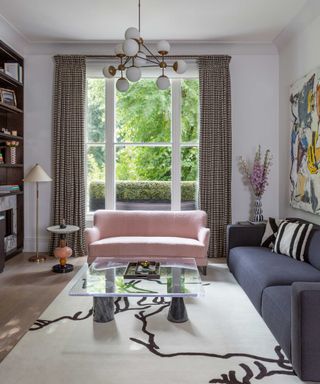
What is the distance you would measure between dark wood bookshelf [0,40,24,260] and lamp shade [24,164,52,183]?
1.00ft

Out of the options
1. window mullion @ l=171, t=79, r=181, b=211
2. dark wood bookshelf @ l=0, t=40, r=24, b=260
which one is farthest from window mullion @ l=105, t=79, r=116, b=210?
dark wood bookshelf @ l=0, t=40, r=24, b=260

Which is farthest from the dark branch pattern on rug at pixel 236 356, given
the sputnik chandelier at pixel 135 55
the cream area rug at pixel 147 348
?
the sputnik chandelier at pixel 135 55

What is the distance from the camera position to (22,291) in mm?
3992

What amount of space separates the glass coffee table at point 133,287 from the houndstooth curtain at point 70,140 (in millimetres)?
2133

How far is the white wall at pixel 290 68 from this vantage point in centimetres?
431

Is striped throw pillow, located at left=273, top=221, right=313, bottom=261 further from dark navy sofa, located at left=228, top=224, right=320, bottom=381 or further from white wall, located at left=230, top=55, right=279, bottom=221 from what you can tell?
white wall, located at left=230, top=55, right=279, bottom=221

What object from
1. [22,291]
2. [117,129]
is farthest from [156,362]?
[117,129]

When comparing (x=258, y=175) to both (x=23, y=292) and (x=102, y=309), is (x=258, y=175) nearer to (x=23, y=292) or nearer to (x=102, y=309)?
(x=102, y=309)

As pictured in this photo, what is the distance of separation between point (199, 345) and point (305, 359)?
768mm

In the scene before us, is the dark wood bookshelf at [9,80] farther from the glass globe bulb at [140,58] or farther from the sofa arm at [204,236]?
the sofa arm at [204,236]

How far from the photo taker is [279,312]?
8.61 ft

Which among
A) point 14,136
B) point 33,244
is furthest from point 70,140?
point 33,244

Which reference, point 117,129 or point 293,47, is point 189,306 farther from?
point 293,47

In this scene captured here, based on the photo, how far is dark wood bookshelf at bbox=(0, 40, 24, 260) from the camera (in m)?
5.35
